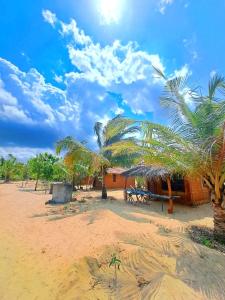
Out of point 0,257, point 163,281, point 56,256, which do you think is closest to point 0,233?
point 0,257

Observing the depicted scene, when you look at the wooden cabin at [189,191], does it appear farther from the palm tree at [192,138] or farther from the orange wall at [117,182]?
the orange wall at [117,182]

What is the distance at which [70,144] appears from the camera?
1430 centimetres

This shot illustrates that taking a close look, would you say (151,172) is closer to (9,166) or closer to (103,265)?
(103,265)

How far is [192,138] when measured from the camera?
23.8 ft

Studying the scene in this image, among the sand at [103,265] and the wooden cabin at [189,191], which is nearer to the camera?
the sand at [103,265]

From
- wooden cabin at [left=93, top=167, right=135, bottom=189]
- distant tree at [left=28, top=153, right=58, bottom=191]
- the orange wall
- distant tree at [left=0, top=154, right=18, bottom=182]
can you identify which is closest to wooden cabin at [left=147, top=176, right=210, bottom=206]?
wooden cabin at [left=93, top=167, right=135, bottom=189]

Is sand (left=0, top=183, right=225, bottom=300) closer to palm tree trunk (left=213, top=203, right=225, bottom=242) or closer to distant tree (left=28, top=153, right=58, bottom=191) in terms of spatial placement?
palm tree trunk (left=213, top=203, right=225, bottom=242)

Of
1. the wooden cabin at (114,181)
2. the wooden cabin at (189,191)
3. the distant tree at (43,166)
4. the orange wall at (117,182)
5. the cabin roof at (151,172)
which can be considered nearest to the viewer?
the cabin roof at (151,172)

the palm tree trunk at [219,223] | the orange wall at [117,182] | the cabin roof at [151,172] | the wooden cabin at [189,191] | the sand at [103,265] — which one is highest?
the orange wall at [117,182]

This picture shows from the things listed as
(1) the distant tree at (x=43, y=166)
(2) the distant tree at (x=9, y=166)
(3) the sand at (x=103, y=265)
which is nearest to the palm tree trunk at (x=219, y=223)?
(3) the sand at (x=103, y=265)

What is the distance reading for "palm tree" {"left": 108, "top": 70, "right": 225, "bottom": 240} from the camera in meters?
6.89

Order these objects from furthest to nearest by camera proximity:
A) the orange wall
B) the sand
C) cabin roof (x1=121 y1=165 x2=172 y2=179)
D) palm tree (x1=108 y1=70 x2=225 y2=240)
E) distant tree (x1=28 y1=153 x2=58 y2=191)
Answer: the orange wall → distant tree (x1=28 y1=153 x2=58 y2=191) → cabin roof (x1=121 y1=165 x2=172 y2=179) → palm tree (x1=108 y1=70 x2=225 y2=240) → the sand

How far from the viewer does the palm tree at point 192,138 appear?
689cm

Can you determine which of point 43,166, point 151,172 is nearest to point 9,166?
point 43,166
